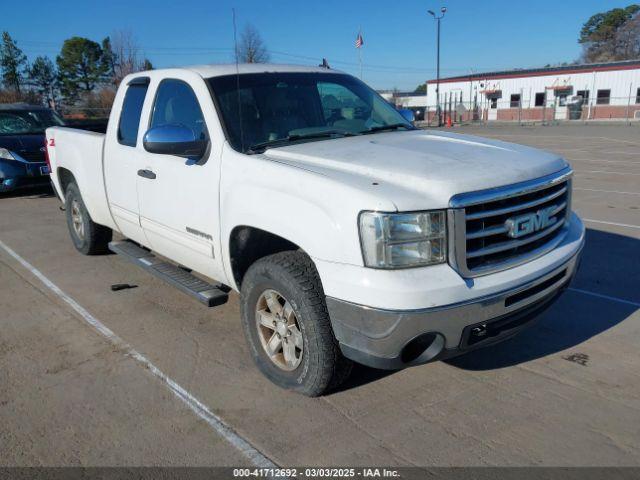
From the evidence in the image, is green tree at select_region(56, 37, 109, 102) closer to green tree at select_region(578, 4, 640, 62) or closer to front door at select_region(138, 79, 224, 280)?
front door at select_region(138, 79, 224, 280)

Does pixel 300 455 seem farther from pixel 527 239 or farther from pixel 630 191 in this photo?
pixel 630 191

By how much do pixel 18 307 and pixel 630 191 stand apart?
32.7ft

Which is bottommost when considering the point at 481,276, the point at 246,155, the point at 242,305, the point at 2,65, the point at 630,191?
the point at 630,191

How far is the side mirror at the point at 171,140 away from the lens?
3.70m

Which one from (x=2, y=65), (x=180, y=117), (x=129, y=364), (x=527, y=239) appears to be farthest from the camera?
(x=2, y=65)

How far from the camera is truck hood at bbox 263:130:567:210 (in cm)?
286

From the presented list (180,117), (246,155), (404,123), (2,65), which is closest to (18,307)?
(180,117)

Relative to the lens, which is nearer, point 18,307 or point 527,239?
point 527,239

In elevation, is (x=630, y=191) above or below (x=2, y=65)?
below

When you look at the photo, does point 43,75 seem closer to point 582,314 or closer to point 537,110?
point 537,110

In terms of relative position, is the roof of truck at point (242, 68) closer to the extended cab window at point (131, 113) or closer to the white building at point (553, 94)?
the extended cab window at point (131, 113)

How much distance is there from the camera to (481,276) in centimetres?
292

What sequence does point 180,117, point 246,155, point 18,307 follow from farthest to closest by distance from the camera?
point 18,307
point 180,117
point 246,155

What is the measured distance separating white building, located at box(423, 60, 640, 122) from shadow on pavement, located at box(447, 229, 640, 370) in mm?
37102
